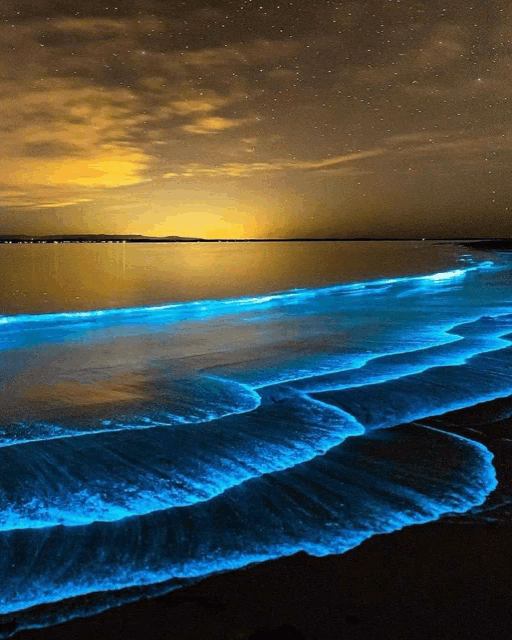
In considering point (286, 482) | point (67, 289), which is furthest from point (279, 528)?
point (67, 289)

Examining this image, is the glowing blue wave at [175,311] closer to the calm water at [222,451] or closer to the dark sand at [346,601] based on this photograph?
the calm water at [222,451]

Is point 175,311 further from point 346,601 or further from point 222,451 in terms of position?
point 346,601

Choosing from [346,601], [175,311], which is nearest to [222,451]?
[346,601]

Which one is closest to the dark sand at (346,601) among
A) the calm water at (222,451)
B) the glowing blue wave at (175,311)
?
the calm water at (222,451)

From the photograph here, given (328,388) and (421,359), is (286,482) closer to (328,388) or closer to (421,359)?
(328,388)

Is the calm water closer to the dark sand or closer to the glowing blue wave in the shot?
the dark sand

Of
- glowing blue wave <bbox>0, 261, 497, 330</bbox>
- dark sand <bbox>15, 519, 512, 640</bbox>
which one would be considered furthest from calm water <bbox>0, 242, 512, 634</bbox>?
glowing blue wave <bbox>0, 261, 497, 330</bbox>
